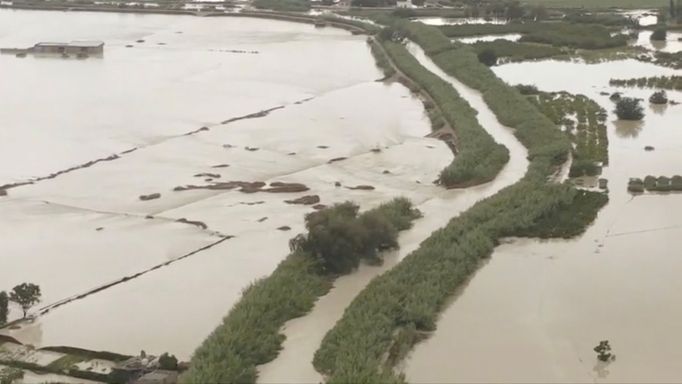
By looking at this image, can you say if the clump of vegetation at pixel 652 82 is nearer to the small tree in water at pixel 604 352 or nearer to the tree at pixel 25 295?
the small tree in water at pixel 604 352

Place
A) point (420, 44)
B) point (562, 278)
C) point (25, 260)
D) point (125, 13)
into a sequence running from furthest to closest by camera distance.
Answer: point (125, 13)
point (420, 44)
point (25, 260)
point (562, 278)

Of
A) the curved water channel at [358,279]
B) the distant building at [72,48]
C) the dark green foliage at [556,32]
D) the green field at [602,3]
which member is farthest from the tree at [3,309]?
the green field at [602,3]

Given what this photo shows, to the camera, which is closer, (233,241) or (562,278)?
(562,278)

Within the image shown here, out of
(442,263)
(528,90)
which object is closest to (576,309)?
(442,263)

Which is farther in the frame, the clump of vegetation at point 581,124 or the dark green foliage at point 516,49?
the dark green foliage at point 516,49

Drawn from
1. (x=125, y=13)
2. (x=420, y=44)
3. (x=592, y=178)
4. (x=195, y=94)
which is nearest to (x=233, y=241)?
(x=592, y=178)

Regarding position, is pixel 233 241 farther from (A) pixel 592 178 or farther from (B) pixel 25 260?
(A) pixel 592 178
